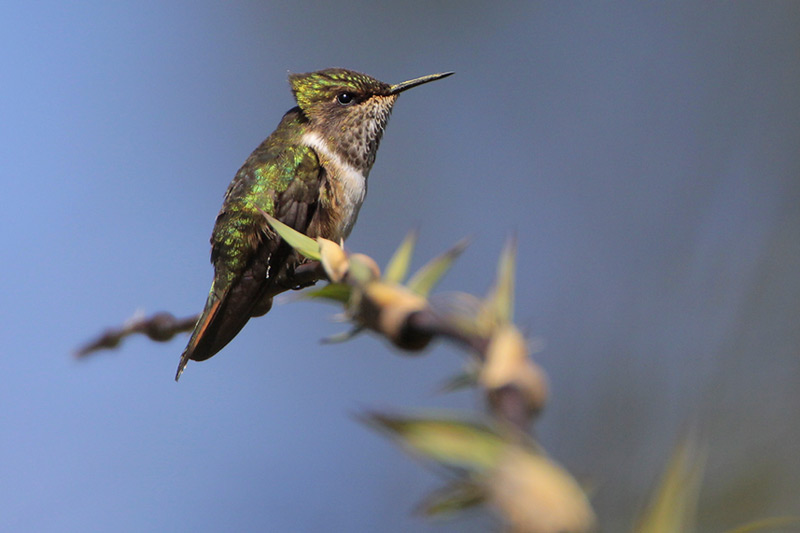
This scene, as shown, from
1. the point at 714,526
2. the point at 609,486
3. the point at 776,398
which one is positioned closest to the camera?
the point at 714,526

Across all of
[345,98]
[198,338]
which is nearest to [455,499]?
[198,338]

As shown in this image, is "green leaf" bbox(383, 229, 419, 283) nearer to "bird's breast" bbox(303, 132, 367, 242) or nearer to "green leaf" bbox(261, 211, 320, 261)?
"green leaf" bbox(261, 211, 320, 261)

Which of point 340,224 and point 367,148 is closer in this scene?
point 340,224

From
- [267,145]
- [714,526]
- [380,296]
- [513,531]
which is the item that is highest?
[267,145]

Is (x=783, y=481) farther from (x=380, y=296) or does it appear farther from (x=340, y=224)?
(x=380, y=296)

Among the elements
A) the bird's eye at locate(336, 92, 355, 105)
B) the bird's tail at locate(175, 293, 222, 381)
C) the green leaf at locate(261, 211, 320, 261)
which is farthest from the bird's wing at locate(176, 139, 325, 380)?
the green leaf at locate(261, 211, 320, 261)

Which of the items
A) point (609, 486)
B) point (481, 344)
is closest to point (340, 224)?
point (609, 486)

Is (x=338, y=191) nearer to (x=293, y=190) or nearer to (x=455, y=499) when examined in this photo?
(x=293, y=190)
